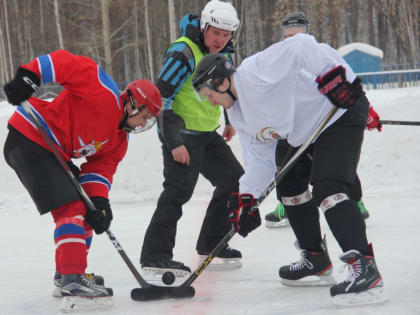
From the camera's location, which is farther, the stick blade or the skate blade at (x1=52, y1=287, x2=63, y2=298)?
the skate blade at (x1=52, y1=287, x2=63, y2=298)

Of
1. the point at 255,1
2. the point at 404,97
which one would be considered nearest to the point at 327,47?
the point at 404,97

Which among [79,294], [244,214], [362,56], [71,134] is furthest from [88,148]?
[362,56]

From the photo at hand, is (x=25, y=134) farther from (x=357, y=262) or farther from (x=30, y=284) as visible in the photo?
(x=357, y=262)

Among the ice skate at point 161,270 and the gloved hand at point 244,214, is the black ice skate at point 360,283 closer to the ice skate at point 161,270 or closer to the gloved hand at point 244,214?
the gloved hand at point 244,214

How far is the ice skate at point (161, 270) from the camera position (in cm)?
310

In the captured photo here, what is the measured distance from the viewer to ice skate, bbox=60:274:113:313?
264cm

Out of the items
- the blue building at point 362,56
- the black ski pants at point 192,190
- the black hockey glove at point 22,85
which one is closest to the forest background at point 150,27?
the blue building at point 362,56

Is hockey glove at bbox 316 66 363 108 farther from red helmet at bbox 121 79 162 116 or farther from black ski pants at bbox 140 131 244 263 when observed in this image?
black ski pants at bbox 140 131 244 263

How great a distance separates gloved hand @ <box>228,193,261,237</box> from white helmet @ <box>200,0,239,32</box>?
0.88m

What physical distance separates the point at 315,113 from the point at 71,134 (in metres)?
1.02

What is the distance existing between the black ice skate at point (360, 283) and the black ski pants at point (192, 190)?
96cm

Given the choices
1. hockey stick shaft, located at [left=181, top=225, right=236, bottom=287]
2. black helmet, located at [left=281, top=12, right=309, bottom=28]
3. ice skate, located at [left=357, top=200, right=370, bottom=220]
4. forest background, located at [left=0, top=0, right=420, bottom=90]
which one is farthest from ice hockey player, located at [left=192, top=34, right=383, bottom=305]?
forest background, located at [left=0, top=0, right=420, bottom=90]

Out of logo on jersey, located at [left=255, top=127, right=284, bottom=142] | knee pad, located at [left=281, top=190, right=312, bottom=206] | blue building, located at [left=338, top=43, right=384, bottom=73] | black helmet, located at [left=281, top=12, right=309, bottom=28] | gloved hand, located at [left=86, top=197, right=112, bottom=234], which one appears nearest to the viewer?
logo on jersey, located at [left=255, top=127, right=284, bottom=142]

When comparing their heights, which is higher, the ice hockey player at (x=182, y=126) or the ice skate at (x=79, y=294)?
the ice hockey player at (x=182, y=126)
